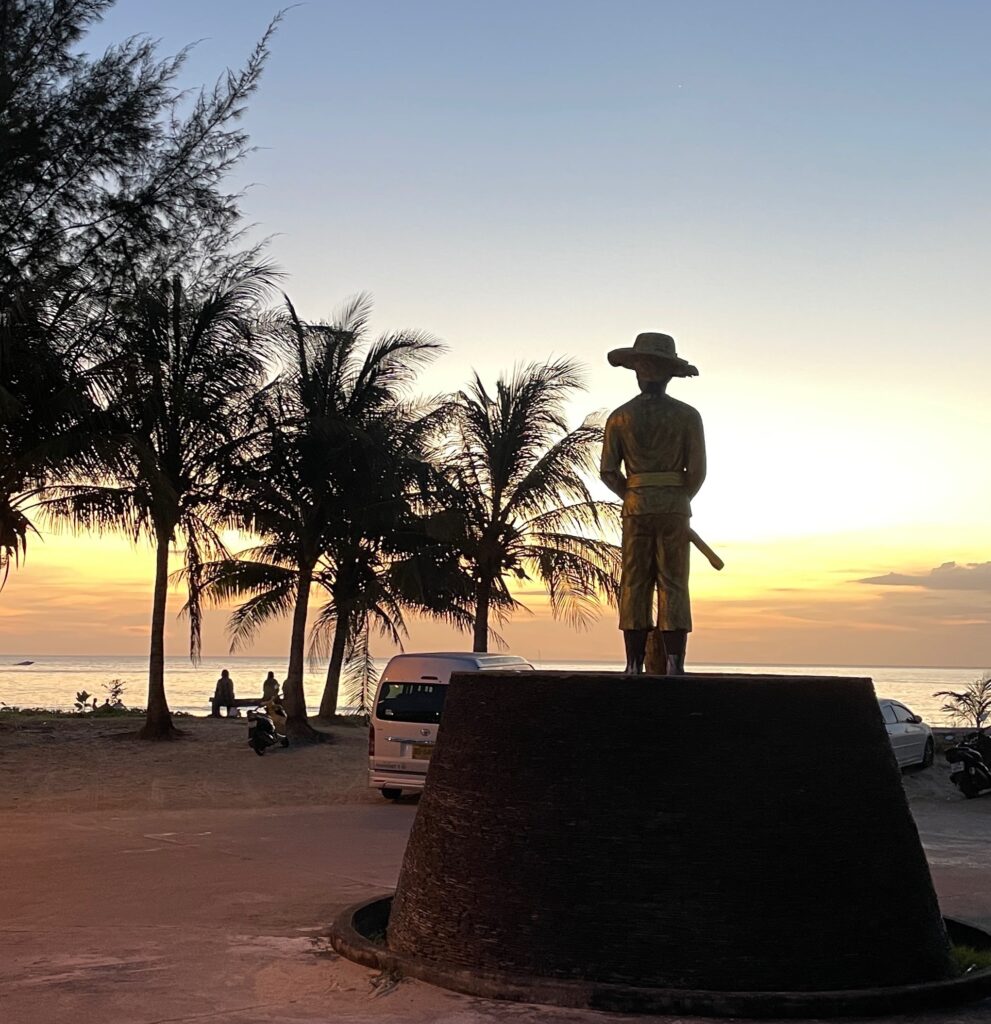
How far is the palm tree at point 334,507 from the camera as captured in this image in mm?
24766

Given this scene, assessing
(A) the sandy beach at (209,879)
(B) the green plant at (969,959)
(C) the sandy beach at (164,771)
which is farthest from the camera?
(C) the sandy beach at (164,771)

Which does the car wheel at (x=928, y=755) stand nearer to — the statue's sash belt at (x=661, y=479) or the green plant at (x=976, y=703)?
the green plant at (x=976, y=703)

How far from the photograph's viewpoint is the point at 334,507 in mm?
25375

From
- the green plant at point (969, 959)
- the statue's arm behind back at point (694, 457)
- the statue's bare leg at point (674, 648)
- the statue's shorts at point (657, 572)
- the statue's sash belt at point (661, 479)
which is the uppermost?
the statue's arm behind back at point (694, 457)

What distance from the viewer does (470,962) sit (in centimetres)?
720

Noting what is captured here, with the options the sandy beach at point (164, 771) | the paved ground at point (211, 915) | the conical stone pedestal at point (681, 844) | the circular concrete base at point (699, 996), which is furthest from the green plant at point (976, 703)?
the circular concrete base at point (699, 996)

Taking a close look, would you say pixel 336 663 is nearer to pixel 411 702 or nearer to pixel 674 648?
pixel 411 702

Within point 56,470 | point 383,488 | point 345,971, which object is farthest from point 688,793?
point 383,488

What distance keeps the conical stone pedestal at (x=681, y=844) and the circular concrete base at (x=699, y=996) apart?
0.35 feet

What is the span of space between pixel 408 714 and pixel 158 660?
7.67 m

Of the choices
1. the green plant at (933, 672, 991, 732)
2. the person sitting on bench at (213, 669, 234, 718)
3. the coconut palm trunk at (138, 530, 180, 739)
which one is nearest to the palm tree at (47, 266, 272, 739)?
the coconut palm trunk at (138, 530, 180, 739)

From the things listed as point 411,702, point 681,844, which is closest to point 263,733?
point 411,702

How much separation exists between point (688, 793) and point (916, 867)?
1480mm

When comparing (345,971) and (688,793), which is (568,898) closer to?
(688,793)
